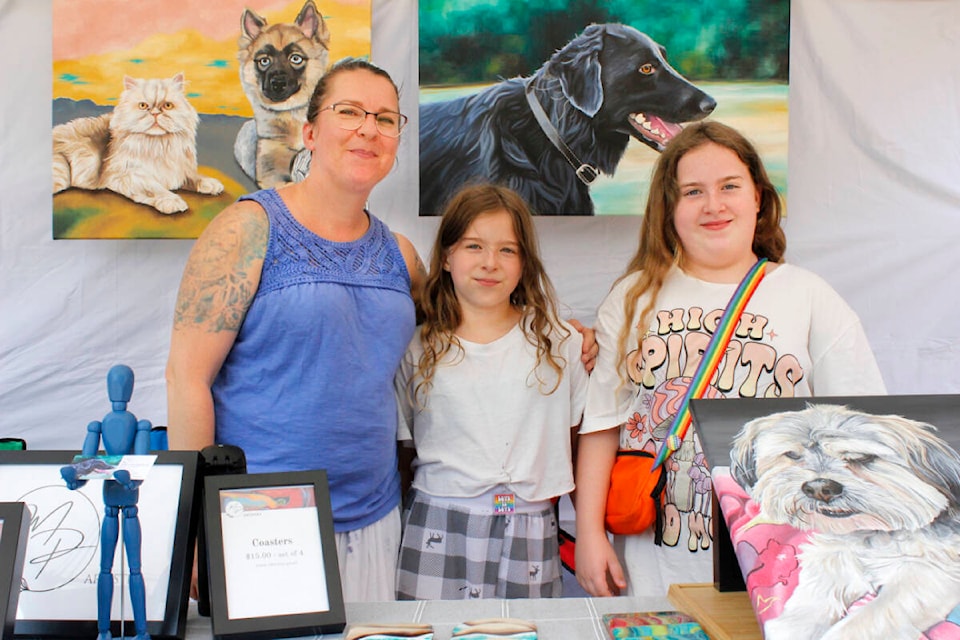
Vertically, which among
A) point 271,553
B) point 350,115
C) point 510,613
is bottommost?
point 510,613

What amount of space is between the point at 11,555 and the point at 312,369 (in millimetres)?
732

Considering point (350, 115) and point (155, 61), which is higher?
point (155, 61)

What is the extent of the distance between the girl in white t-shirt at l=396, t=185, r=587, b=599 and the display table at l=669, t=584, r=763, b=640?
64cm

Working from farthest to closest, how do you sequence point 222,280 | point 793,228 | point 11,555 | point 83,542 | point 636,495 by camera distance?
point 793,228, point 636,495, point 222,280, point 83,542, point 11,555

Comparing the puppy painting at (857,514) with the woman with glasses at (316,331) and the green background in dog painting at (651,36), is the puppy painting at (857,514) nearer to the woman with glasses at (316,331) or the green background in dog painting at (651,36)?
the woman with glasses at (316,331)

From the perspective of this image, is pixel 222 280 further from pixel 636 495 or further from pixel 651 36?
pixel 651 36

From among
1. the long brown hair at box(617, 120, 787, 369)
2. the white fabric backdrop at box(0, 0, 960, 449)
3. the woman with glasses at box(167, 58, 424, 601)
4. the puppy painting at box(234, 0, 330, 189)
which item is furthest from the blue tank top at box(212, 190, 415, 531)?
the white fabric backdrop at box(0, 0, 960, 449)

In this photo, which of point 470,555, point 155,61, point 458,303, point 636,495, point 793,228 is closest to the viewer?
point 636,495

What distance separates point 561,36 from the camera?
2.41 metres

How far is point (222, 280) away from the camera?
61.5 inches

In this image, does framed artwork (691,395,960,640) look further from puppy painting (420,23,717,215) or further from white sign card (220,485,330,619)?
puppy painting (420,23,717,215)

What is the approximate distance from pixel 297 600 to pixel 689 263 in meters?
1.15

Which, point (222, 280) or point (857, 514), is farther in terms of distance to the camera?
point (222, 280)

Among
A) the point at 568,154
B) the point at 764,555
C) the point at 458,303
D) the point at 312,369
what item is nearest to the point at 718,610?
the point at 764,555
